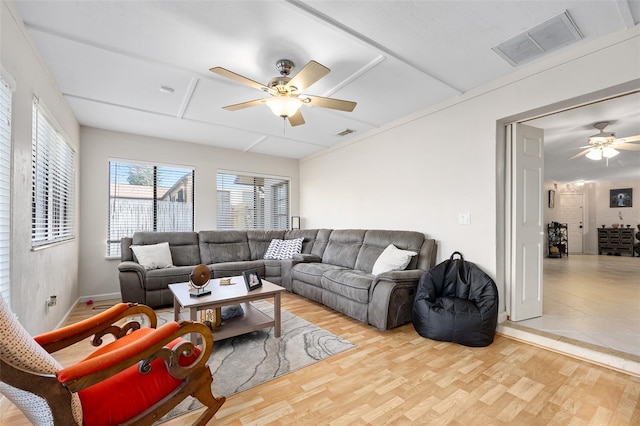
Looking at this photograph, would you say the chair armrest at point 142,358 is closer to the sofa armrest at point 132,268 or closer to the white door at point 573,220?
the sofa armrest at point 132,268

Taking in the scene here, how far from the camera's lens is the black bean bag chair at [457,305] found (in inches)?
100

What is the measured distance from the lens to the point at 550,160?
18.7 feet

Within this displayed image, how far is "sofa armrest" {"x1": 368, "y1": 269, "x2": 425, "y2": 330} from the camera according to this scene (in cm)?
282

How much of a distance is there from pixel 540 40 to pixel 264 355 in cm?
334

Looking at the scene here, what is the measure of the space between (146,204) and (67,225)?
125 centimetres

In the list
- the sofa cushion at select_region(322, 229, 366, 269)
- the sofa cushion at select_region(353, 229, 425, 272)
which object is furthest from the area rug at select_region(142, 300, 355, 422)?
the sofa cushion at select_region(322, 229, 366, 269)

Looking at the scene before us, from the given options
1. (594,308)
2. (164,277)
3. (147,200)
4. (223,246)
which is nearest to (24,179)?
(164,277)

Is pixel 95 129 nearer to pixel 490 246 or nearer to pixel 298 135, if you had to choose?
pixel 298 135

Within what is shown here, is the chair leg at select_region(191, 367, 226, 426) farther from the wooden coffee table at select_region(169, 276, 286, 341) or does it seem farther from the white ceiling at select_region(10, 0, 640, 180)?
the white ceiling at select_region(10, 0, 640, 180)

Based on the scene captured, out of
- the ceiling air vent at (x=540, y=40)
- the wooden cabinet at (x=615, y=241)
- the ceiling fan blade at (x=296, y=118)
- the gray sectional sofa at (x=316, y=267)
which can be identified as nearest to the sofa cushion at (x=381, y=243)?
the gray sectional sofa at (x=316, y=267)

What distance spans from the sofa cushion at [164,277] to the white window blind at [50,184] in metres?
1.02

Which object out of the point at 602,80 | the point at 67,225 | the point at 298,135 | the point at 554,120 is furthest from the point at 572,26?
the point at 67,225

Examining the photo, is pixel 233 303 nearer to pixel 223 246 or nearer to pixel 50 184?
pixel 50 184

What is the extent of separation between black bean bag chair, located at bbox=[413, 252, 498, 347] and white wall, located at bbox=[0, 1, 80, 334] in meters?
3.17
